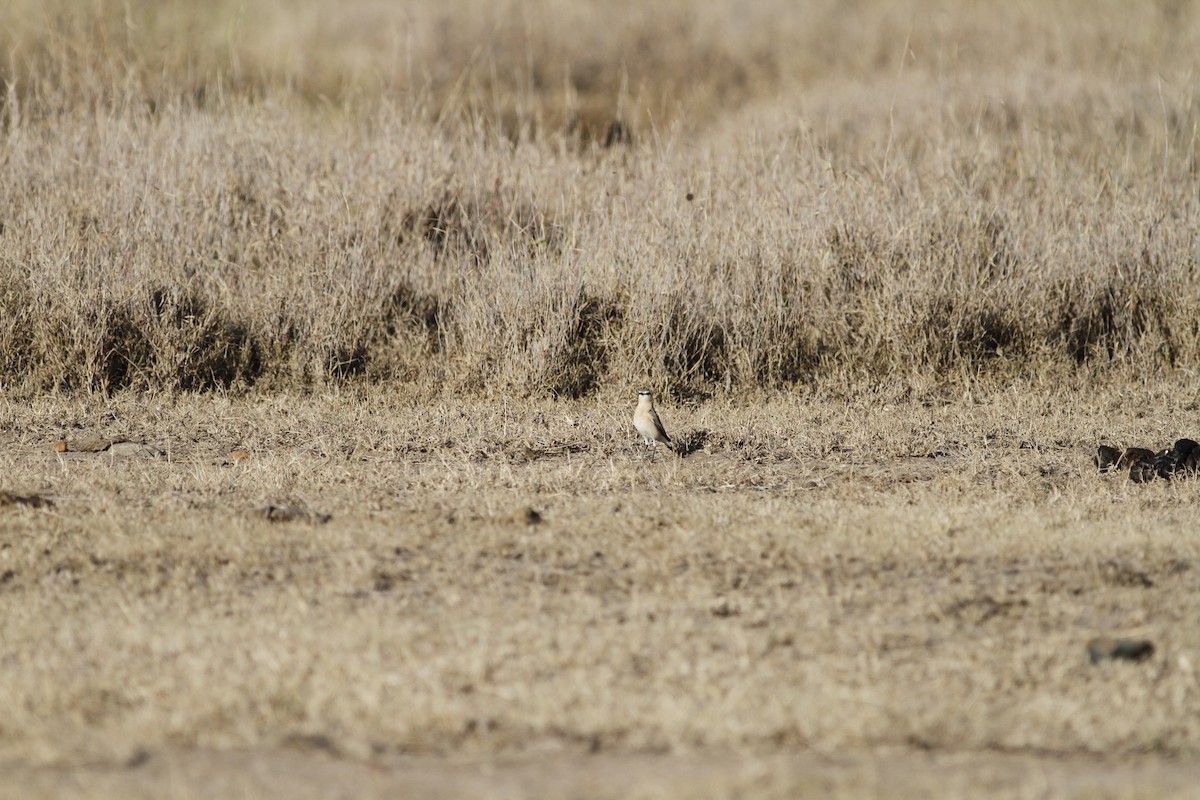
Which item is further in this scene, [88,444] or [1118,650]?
[88,444]

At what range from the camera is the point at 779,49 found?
18453 millimetres

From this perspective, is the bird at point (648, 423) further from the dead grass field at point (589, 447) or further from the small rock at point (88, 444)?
the small rock at point (88, 444)

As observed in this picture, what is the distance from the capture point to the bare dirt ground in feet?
10.2

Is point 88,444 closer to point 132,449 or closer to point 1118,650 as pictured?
point 132,449

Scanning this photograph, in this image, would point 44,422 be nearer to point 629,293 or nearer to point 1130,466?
point 629,293

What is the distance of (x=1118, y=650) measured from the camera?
3.67 meters

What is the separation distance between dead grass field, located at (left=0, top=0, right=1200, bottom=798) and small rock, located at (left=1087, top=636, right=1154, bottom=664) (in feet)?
0.15

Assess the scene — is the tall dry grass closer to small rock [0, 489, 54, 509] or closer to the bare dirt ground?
the bare dirt ground

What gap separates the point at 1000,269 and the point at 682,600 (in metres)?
5.03

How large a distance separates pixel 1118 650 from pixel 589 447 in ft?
10.2

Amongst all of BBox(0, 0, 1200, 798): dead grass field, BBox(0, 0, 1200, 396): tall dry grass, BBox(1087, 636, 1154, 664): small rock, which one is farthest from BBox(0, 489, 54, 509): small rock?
BBox(1087, 636, 1154, 664): small rock

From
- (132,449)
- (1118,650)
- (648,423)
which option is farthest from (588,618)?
(132,449)

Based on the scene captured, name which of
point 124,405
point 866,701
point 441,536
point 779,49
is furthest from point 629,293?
point 779,49

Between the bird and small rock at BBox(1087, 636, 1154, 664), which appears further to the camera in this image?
the bird
